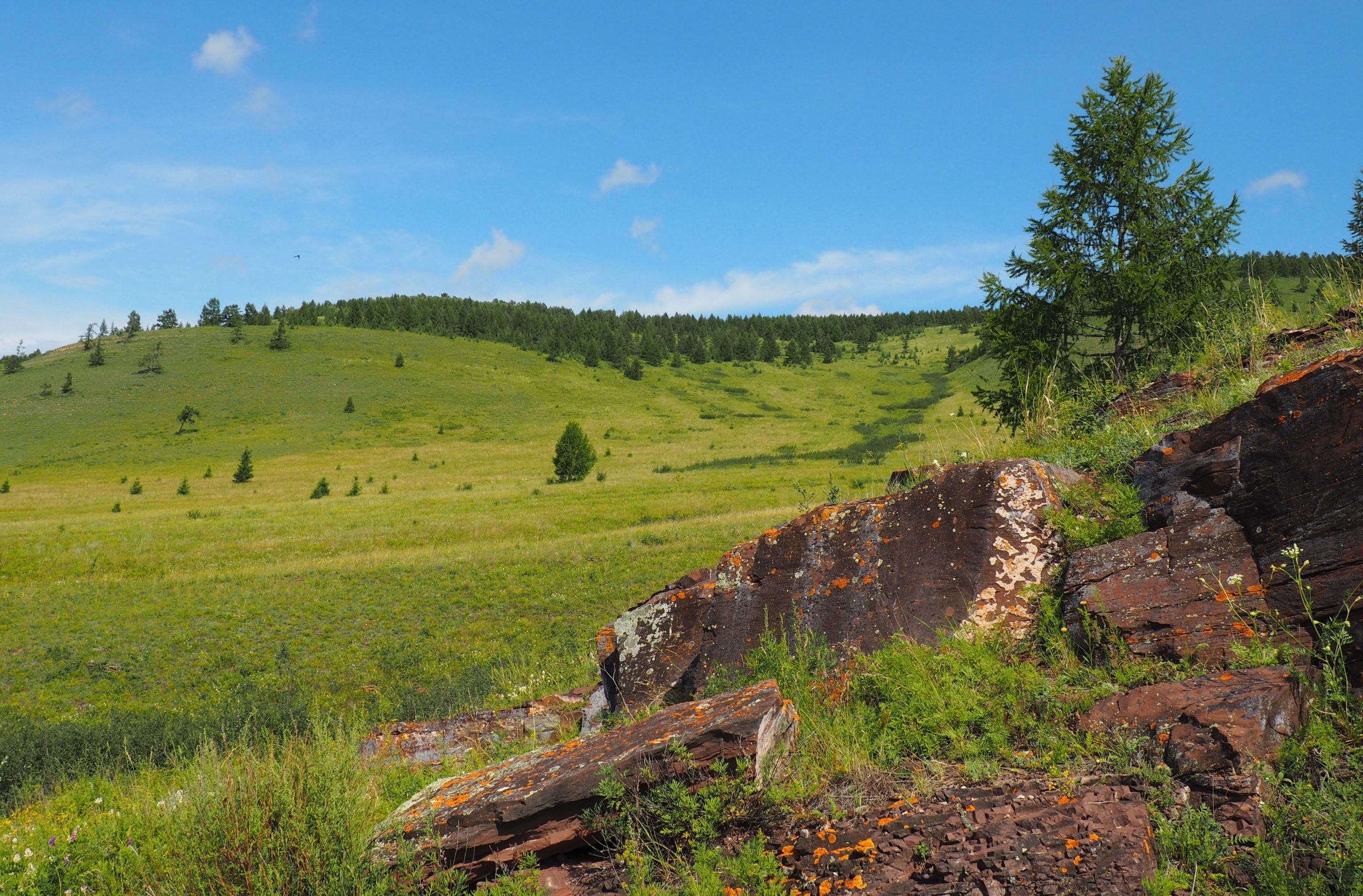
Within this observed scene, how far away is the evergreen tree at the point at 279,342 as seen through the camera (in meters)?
110


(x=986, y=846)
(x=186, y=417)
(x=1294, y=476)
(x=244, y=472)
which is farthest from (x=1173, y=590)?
(x=186, y=417)

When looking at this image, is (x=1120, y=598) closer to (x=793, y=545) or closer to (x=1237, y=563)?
(x=1237, y=563)

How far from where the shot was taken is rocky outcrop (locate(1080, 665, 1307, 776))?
3287 millimetres

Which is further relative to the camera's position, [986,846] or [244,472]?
[244,472]

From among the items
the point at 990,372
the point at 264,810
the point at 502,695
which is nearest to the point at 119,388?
the point at 502,695

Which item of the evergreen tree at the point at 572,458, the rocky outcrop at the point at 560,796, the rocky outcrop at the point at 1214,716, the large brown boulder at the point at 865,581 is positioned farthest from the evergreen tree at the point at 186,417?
the rocky outcrop at the point at 1214,716

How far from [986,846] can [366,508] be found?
1710 inches

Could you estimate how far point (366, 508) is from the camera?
41750 millimetres

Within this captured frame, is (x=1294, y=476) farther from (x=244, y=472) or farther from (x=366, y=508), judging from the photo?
(x=244, y=472)

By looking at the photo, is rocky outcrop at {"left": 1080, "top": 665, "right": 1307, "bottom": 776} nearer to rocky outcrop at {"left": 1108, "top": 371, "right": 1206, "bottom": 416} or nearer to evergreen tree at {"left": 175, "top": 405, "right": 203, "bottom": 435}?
rocky outcrop at {"left": 1108, "top": 371, "right": 1206, "bottom": 416}

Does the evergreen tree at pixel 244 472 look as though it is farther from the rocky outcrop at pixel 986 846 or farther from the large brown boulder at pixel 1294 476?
the large brown boulder at pixel 1294 476

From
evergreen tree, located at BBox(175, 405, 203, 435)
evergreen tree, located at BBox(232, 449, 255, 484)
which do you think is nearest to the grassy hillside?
evergreen tree, located at BBox(175, 405, 203, 435)

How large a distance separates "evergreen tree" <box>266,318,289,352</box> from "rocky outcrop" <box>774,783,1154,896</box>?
124691mm

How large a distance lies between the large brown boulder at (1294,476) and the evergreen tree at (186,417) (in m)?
92.4
